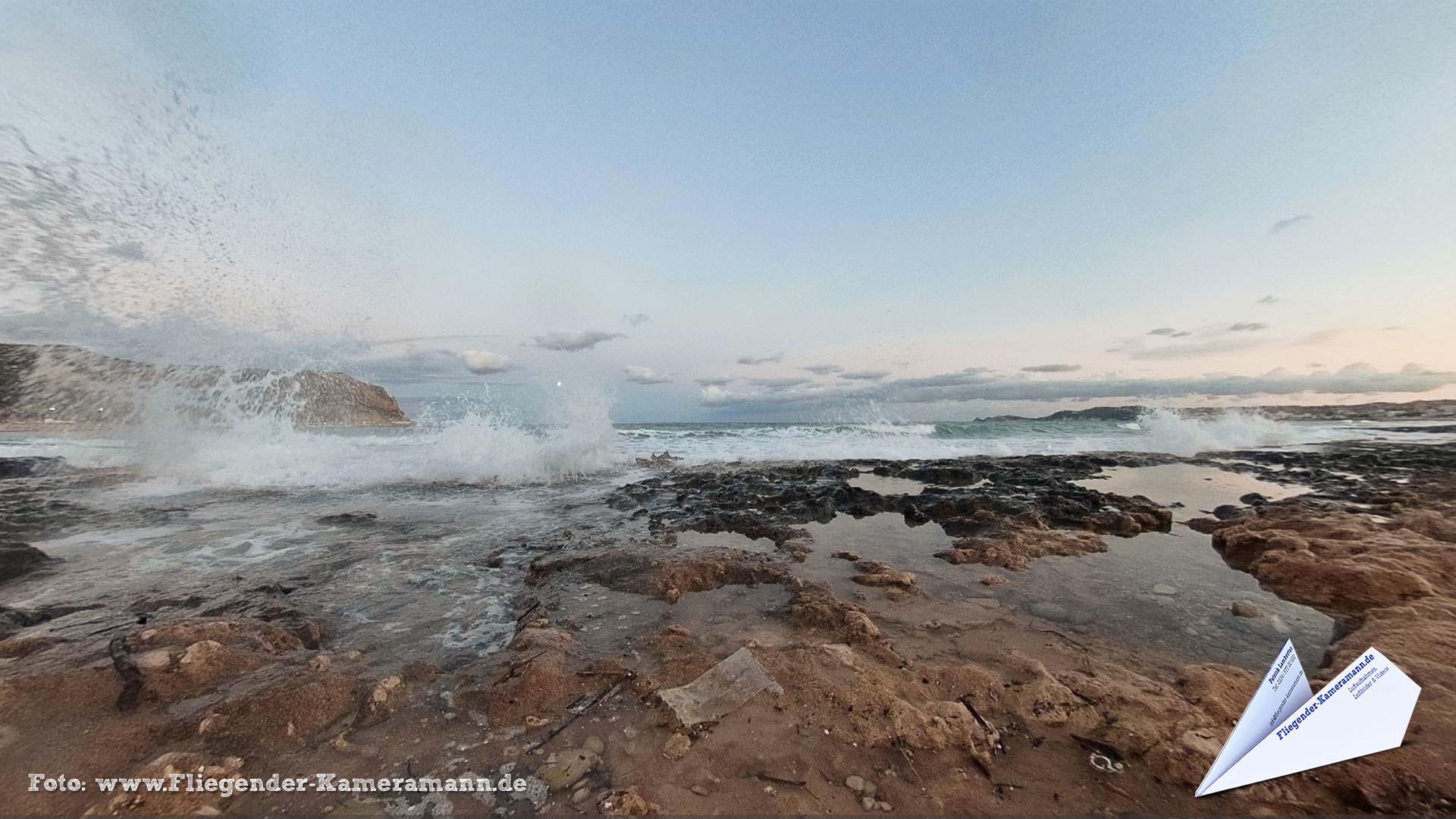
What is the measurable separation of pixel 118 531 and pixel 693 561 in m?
9.25

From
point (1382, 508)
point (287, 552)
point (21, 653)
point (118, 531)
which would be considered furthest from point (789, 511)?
point (118, 531)

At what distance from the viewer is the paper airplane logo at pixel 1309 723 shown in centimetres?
214

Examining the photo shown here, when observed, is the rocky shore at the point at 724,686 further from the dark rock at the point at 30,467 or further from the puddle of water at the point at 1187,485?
the dark rock at the point at 30,467

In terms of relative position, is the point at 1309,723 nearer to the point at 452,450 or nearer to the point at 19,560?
the point at 19,560

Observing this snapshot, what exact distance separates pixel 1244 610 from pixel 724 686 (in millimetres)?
4814

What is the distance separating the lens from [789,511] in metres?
9.05

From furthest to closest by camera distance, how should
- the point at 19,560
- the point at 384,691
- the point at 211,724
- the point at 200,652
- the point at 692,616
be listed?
the point at 19,560 → the point at 692,616 → the point at 200,652 → the point at 384,691 → the point at 211,724

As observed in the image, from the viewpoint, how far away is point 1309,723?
2.18 metres

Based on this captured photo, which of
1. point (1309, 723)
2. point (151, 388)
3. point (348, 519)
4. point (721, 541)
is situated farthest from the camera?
point (151, 388)

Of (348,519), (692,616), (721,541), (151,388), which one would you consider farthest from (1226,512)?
(151,388)

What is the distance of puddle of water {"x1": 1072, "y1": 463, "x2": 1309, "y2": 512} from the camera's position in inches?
400

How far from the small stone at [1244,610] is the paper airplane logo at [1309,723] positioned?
243 centimetres

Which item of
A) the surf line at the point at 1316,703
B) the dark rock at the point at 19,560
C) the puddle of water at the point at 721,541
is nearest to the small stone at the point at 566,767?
the surf line at the point at 1316,703

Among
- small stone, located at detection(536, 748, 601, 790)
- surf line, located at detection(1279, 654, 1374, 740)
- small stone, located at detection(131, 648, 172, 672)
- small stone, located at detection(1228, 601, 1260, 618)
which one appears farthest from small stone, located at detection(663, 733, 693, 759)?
small stone, located at detection(1228, 601, 1260, 618)
